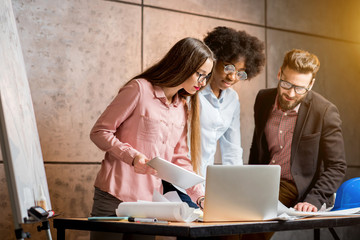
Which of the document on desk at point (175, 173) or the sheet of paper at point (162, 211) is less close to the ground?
the document on desk at point (175, 173)

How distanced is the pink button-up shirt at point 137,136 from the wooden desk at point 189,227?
480 millimetres

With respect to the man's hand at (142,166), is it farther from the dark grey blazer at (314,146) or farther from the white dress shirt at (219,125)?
the dark grey blazer at (314,146)

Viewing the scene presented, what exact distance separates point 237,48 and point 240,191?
1.86 metres

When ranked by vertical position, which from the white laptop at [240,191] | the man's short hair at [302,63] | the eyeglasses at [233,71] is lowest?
the white laptop at [240,191]

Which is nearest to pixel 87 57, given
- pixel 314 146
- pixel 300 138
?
pixel 300 138

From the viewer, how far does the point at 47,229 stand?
1828 mm

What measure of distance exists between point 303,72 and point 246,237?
1.30m

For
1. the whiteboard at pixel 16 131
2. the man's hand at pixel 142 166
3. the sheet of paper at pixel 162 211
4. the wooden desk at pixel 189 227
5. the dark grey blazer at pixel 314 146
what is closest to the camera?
the whiteboard at pixel 16 131

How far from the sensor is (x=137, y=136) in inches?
98.6

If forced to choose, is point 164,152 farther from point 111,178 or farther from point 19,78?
point 19,78

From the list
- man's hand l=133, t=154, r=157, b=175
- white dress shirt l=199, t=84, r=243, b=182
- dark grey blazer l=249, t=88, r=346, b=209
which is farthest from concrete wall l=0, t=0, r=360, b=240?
man's hand l=133, t=154, r=157, b=175

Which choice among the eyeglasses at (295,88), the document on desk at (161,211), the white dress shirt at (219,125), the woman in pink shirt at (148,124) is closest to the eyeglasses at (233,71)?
the white dress shirt at (219,125)

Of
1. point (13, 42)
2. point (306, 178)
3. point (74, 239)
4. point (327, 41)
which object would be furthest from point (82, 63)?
point (327, 41)

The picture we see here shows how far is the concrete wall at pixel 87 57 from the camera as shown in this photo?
3.42 m
